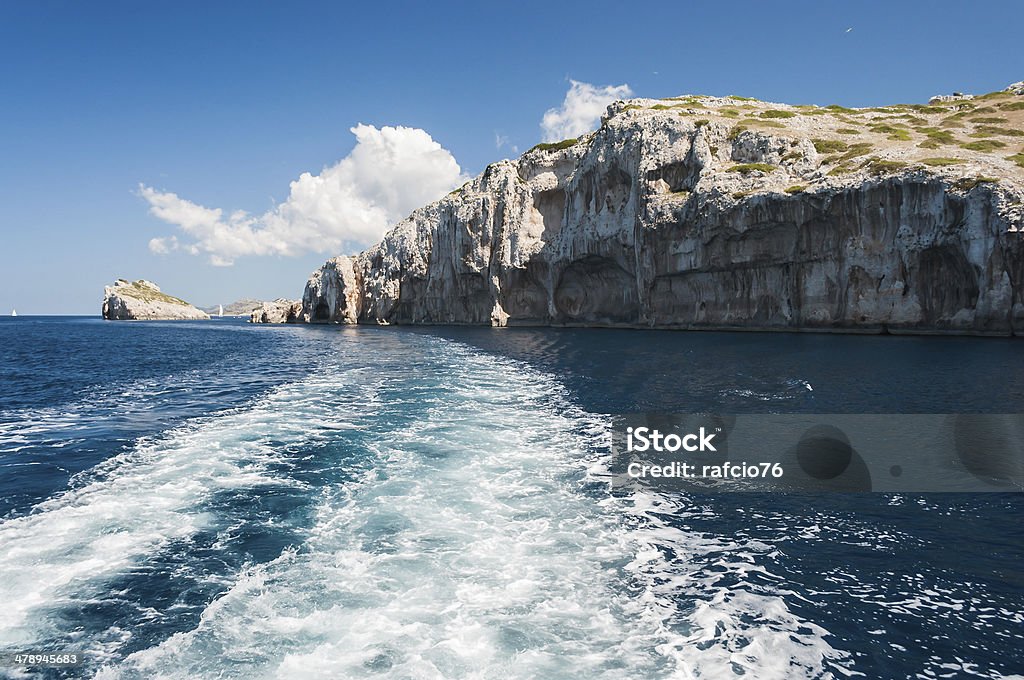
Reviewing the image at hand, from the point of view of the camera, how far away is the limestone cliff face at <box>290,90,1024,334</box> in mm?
49188

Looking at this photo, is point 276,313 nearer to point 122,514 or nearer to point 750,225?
point 750,225

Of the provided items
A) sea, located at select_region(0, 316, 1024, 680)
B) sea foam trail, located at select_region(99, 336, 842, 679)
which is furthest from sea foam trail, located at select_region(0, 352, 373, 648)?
sea foam trail, located at select_region(99, 336, 842, 679)

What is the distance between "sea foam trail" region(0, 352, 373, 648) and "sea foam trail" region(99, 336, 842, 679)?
245 cm

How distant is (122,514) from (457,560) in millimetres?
7868

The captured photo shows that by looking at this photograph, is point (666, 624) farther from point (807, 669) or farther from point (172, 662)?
point (172, 662)

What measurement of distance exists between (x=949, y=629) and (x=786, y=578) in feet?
7.09

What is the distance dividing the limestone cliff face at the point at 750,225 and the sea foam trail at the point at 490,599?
182ft

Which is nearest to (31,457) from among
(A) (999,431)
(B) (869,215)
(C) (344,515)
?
(C) (344,515)

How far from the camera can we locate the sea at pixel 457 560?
680 centimetres

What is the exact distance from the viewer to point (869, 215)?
5347cm

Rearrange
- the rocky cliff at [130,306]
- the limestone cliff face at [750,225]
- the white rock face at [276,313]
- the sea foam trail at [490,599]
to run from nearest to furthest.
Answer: the sea foam trail at [490,599]
the limestone cliff face at [750,225]
the white rock face at [276,313]
the rocky cliff at [130,306]

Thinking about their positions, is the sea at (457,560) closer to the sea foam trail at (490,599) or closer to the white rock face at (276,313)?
the sea foam trail at (490,599)

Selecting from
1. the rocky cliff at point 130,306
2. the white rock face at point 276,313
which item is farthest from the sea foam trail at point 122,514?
the rocky cliff at point 130,306

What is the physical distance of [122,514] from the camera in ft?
36.5
